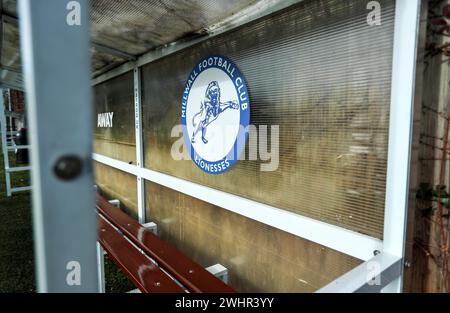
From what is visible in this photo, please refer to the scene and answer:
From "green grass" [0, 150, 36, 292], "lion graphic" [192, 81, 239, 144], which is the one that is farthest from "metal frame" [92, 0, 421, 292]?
"green grass" [0, 150, 36, 292]

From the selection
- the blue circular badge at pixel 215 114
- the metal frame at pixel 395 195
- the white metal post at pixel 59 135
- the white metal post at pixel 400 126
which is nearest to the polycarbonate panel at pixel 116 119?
the blue circular badge at pixel 215 114

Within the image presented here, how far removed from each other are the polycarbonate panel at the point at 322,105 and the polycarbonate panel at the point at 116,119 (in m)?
1.86

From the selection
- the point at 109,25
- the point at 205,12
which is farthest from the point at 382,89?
the point at 109,25

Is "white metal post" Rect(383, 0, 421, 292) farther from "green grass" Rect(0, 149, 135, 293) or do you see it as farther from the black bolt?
"green grass" Rect(0, 149, 135, 293)

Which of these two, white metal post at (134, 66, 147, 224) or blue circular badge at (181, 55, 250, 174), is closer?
blue circular badge at (181, 55, 250, 174)

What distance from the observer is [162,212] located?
3.10m

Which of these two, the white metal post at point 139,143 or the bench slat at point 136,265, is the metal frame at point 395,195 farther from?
the white metal post at point 139,143

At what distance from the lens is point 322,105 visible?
1581 mm

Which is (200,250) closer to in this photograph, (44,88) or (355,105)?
(355,105)

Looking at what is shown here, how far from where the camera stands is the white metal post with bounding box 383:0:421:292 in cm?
120

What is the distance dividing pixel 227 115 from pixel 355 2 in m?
1.05

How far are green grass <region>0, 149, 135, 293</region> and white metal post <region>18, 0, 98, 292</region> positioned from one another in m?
2.63

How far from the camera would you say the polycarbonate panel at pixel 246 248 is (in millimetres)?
1664

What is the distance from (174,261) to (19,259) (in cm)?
233
